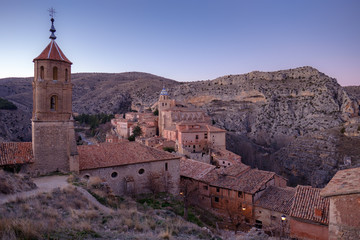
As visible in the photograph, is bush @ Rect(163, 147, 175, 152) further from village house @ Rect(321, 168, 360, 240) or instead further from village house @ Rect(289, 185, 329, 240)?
village house @ Rect(321, 168, 360, 240)

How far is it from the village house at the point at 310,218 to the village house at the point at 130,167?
31.2 feet

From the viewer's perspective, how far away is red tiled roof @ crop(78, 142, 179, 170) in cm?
1681

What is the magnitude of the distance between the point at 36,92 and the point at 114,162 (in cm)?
699

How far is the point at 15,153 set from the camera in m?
14.6

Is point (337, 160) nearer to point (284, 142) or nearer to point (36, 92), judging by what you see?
point (284, 142)

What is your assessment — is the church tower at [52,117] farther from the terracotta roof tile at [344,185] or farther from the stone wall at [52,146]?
the terracotta roof tile at [344,185]

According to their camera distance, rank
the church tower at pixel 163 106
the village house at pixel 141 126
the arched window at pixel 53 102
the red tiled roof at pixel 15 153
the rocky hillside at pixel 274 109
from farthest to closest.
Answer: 1. the church tower at pixel 163 106
2. the village house at pixel 141 126
3. the rocky hillside at pixel 274 109
4. the arched window at pixel 53 102
5. the red tiled roof at pixel 15 153

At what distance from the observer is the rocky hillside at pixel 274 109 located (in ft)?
162

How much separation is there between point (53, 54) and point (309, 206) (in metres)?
18.6

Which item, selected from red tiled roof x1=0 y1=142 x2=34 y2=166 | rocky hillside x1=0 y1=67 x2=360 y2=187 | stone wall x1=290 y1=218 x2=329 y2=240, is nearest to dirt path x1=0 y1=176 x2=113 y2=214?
red tiled roof x1=0 y1=142 x2=34 y2=166

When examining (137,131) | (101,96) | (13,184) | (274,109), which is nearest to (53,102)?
(13,184)

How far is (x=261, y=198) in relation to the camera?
19.4 metres

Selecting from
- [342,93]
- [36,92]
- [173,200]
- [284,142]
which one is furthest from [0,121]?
[342,93]

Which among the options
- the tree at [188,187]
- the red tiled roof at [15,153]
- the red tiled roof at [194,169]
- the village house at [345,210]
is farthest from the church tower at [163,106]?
the village house at [345,210]
